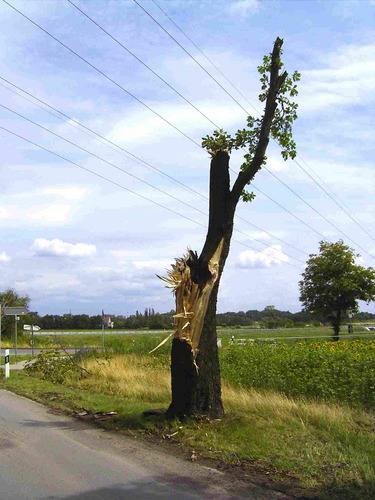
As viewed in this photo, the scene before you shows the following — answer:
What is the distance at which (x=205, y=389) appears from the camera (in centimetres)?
1023

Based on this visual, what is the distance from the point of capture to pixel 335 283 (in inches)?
1393

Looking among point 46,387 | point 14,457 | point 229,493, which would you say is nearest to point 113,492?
point 229,493

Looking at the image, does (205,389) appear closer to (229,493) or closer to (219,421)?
(219,421)

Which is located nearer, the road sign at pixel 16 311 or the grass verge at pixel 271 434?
the grass verge at pixel 271 434

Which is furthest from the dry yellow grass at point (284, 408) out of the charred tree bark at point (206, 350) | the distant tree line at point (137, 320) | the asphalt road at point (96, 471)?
the distant tree line at point (137, 320)

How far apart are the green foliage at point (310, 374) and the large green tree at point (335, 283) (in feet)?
70.5

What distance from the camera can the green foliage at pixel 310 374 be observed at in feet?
38.5

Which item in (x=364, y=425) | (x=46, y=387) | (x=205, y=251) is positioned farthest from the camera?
(x=46, y=387)

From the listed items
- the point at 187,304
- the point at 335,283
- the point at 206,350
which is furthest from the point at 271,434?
the point at 335,283

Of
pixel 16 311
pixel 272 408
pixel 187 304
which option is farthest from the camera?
pixel 16 311

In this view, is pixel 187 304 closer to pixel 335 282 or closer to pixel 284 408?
pixel 284 408

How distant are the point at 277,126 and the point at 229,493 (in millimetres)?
7355

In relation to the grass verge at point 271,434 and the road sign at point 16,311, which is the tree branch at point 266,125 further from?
the road sign at point 16,311

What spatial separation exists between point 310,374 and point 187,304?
4.08 m
